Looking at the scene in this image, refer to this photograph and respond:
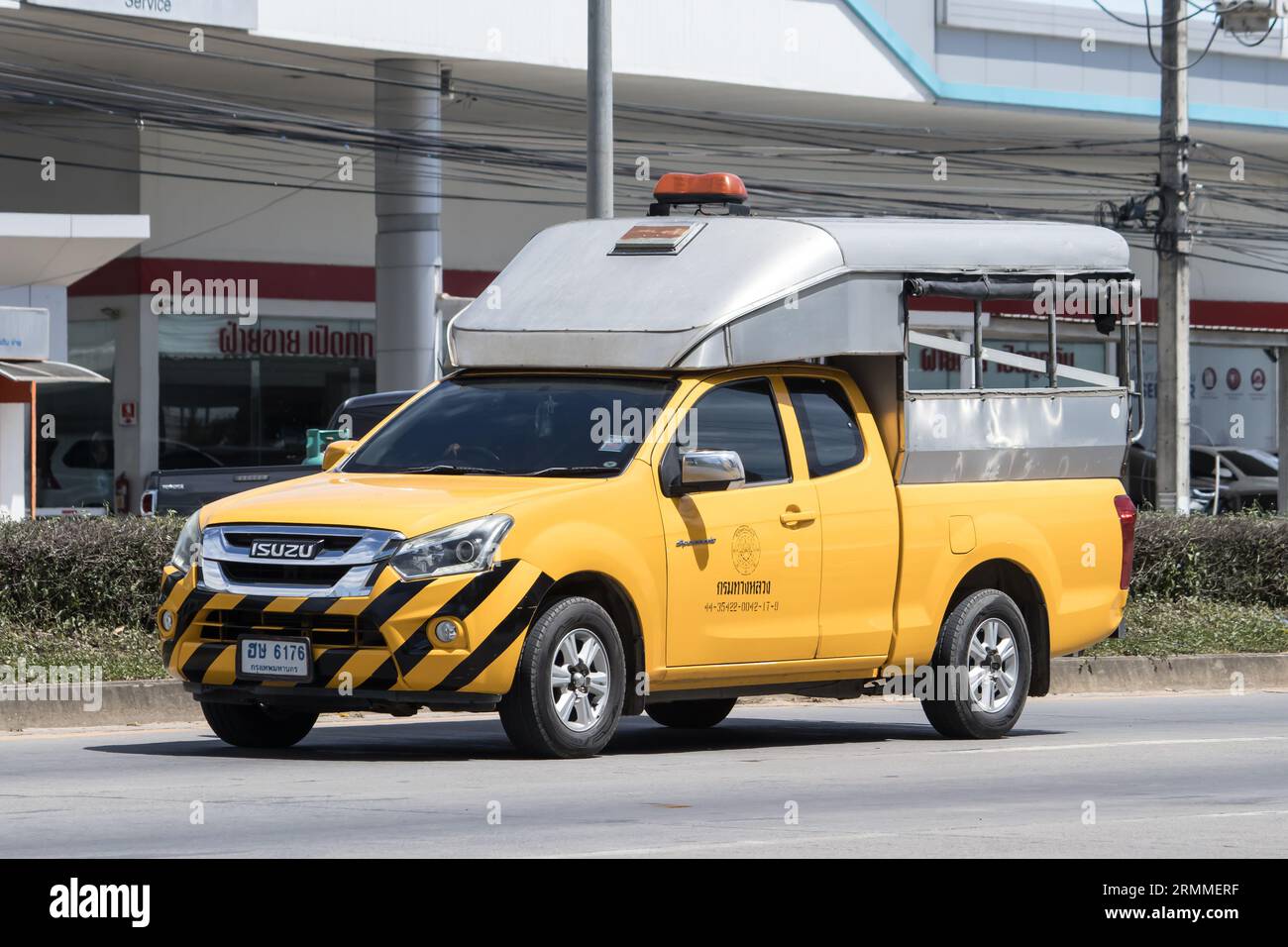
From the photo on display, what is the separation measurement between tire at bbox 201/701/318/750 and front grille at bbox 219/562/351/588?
961 millimetres

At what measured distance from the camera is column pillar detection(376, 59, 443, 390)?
119ft

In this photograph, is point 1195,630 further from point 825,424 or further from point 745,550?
point 745,550

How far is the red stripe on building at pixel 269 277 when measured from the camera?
131 ft

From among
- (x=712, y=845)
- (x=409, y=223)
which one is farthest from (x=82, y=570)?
(x=409, y=223)

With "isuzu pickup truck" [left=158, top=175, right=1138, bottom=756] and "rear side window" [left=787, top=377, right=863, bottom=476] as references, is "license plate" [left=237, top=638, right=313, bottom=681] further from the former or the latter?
"rear side window" [left=787, top=377, right=863, bottom=476]

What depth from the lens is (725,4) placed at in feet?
128

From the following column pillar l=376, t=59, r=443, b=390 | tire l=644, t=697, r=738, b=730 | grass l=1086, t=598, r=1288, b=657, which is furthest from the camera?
column pillar l=376, t=59, r=443, b=390

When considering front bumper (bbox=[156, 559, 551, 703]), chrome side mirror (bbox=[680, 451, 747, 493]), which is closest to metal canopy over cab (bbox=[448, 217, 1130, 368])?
chrome side mirror (bbox=[680, 451, 747, 493])

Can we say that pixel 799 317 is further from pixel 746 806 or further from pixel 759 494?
pixel 746 806

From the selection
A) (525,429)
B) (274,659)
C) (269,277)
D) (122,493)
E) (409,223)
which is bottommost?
(274,659)

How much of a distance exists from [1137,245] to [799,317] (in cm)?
3800

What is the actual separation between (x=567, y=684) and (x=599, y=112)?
9.49 m

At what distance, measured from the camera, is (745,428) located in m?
11.9
